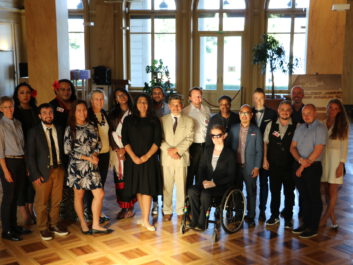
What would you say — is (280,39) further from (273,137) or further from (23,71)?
(273,137)

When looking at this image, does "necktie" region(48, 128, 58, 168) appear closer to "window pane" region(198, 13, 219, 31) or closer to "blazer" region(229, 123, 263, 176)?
"blazer" region(229, 123, 263, 176)

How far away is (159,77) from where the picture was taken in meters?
15.8

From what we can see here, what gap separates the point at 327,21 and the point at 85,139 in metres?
4.98

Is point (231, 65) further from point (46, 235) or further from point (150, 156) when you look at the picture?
point (46, 235)

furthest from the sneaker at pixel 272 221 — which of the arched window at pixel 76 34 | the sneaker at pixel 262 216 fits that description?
the arched window at pixel 76 34

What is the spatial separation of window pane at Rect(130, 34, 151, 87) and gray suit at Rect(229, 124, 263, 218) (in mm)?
11949

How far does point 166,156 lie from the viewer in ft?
16.9

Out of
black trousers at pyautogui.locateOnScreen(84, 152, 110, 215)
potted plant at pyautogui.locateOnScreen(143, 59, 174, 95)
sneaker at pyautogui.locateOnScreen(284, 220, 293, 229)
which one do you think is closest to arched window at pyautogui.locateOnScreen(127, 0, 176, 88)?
potted plant at pyautogui.locateOnScreen(143, 59, 174, 95)

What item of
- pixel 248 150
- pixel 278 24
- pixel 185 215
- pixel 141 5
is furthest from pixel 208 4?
pixel 185 215

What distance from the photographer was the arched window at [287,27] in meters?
15.8

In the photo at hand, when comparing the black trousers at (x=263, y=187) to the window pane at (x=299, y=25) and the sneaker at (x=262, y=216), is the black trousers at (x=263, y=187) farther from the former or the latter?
the window pane at (x=299, y=25)

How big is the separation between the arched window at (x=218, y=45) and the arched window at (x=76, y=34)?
433 centimetres

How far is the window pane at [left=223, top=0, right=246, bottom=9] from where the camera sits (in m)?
15.9

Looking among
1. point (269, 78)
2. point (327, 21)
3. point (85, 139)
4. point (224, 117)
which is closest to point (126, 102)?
point (85, 139)
